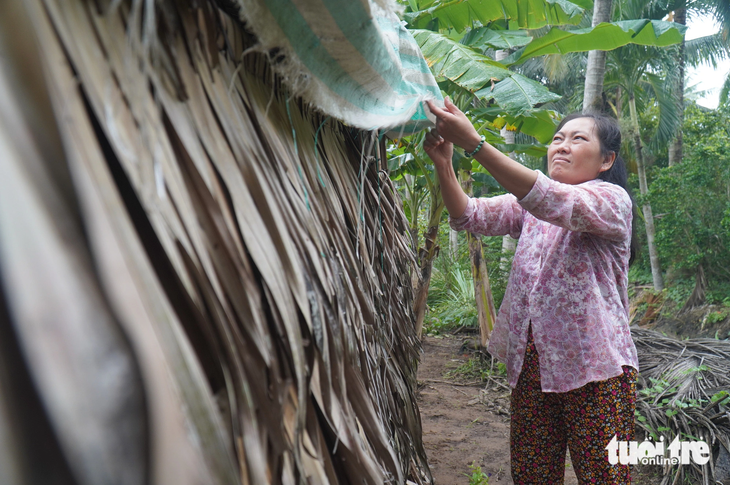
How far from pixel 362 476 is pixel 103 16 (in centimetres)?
68

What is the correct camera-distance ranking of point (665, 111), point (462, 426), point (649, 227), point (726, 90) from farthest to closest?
1. point (726, 90)
2. point (665, 111)
3. point (649, 227)
4. point (462, 426)

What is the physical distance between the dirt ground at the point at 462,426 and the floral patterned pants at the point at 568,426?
0.87 meters

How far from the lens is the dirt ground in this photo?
8.48 ft

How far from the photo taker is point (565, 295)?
1.56m

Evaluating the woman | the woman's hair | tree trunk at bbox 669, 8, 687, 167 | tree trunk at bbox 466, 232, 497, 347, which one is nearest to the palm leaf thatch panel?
the woman

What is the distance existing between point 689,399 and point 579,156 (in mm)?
2087

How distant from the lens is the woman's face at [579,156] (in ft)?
5.52

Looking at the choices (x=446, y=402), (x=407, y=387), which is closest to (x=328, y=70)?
(x=407, y=387)

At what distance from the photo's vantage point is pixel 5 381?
336mm

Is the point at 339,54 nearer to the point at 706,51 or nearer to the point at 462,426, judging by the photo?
the point at 462,426

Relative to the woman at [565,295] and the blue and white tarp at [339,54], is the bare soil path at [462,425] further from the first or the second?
the blue and white tarp at [339,54]

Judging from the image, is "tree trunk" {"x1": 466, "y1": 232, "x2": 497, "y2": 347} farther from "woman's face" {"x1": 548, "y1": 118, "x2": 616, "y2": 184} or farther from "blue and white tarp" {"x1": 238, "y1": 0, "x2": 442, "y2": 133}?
"blue and white tarp" {"x1": 238, "y1": 0, "x2": 442, "y2": 133}

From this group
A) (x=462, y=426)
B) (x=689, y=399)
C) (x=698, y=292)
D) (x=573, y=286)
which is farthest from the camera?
(x=698, y=292)

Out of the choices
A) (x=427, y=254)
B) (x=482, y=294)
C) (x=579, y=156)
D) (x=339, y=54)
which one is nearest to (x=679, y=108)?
(x=482, y=294)
